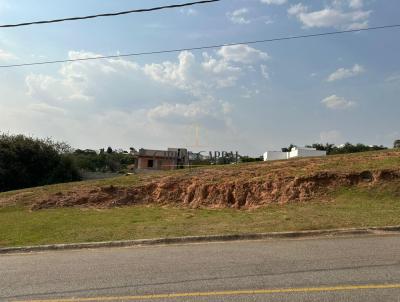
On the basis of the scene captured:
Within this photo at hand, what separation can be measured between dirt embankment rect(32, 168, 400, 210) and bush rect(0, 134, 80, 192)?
2326 centimetres

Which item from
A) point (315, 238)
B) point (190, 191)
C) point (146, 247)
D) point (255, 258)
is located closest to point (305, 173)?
point (190, 191)

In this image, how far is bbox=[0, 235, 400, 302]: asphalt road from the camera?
22.8 ft

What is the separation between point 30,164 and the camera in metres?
46.2

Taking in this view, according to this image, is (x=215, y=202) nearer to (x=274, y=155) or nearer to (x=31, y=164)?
(x=31, y=164)

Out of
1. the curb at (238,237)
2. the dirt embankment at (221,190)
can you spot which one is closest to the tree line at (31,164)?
the dirt embankment at (221,190)

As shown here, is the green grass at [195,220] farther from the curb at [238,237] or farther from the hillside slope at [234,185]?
the hillside slope at [234,185]

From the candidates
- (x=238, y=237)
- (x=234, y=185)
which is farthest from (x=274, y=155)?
(x=238, y=237)

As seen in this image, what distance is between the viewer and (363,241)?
10.7 meters

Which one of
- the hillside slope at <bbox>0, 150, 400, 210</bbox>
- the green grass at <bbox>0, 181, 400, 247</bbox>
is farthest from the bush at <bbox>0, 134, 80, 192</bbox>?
the green grass at <bbox>0, 181, 400, 247</bbox>

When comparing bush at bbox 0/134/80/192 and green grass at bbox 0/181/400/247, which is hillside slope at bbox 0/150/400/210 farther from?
bush at bbox 0/134/80/192

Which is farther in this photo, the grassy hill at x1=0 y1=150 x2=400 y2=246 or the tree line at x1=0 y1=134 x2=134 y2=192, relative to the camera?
the tree line at x1=0 y1=134 x2=134 y2=192

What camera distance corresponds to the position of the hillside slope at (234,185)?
59.7 feet

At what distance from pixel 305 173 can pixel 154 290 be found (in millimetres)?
12924

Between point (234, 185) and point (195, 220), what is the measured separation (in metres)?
4.82
